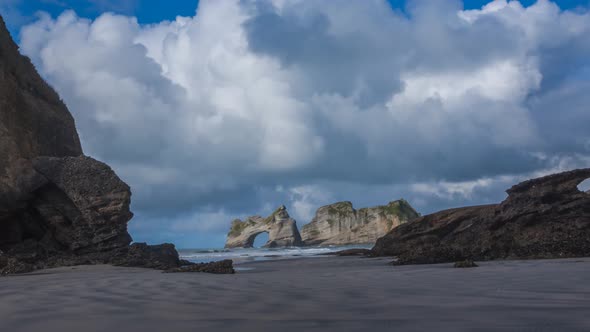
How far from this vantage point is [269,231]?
308 ft

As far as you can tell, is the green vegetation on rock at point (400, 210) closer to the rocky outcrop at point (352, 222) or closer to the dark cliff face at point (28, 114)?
the rocky outcrop at point (352, 222)

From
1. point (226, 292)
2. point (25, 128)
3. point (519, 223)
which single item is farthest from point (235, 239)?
point (226, 292)

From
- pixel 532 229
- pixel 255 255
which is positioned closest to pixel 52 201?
pixel 532 229

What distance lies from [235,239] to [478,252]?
88.8m

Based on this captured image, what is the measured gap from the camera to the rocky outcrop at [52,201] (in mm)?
Result: 15500

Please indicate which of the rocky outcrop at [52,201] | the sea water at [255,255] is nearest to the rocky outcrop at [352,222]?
the sea water at [255,255]

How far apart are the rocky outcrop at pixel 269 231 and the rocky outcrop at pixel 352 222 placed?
5.10m

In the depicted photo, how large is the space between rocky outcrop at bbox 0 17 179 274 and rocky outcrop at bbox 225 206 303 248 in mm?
74024

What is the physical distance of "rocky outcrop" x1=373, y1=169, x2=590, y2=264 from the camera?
1010 centimetres

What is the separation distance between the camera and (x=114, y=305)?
3377mm

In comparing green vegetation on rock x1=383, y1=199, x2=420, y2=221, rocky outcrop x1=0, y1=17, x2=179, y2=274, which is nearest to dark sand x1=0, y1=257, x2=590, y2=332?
rocky outcrop x1=0, y1=17, x2=179, y2=274

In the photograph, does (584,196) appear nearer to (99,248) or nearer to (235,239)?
(99,248)

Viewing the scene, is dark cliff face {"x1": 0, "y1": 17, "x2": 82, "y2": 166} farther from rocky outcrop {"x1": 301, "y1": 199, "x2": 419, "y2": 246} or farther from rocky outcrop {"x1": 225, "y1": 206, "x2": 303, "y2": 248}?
rocky outcrop {"x1": 301, "y1": 199, "x2": 419, "y2": 246}

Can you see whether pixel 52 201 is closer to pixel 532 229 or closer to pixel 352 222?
pixel 532 229
